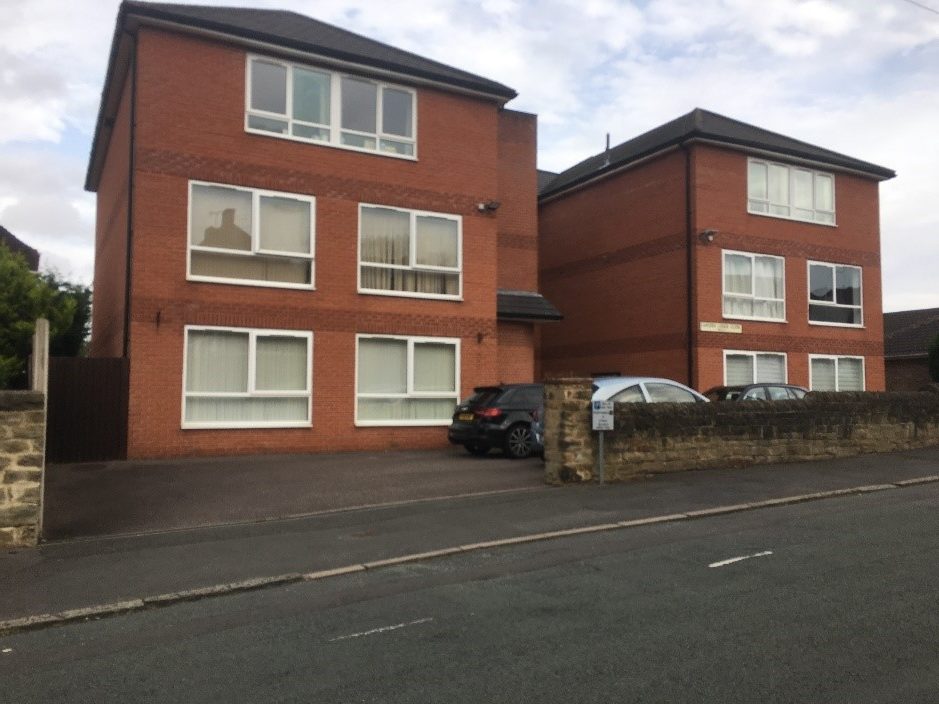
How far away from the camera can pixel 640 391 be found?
1316cm

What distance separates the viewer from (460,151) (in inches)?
742

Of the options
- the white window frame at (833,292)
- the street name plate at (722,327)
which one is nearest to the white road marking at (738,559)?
the street name plate at (722,327)

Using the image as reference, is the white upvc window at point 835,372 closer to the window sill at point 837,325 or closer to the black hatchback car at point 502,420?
the window sill at point 837,325

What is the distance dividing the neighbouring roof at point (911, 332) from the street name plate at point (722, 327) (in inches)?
515

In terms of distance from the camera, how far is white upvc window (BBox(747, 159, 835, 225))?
23.7 m

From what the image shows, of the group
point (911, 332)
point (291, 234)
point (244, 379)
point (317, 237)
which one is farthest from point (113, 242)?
point (911, 332)

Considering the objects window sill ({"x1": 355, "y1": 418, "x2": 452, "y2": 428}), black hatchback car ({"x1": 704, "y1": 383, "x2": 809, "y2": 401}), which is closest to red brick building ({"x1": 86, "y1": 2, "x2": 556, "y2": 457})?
window sill ({"x1": 355, "y1": 418, "x2": 452, "y2": 428})

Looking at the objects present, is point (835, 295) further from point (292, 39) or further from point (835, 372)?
point (292, 39)

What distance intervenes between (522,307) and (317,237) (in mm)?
6033

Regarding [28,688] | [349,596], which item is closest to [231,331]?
[349,596]

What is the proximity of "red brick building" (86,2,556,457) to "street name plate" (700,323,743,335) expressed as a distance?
6709 mm

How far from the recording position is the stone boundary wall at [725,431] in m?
11.6

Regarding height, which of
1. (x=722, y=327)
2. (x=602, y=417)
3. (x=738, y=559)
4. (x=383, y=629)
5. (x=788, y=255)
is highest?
(x=788, y=255)

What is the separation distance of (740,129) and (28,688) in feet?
81.2
